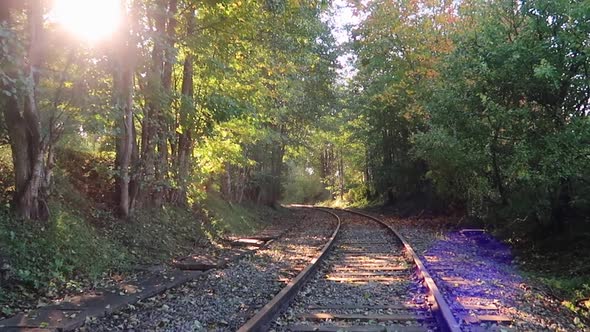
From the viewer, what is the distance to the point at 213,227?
1496cm

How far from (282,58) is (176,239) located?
677 centimetres

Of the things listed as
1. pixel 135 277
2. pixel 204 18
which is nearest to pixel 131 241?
pixel 135 277

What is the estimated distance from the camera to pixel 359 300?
21.6ft

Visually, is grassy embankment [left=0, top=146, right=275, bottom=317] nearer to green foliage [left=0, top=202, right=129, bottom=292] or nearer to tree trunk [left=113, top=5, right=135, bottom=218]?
green foliage [left=0, top=202, right=129, bottom=292]

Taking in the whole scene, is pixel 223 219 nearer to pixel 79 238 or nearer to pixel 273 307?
pixel 79 238

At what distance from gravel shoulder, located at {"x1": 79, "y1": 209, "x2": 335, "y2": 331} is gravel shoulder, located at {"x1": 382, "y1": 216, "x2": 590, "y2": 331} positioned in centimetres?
249

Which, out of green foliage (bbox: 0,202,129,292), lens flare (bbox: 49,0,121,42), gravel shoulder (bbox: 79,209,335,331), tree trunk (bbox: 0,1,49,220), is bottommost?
gravel shoulder (bbox: 79,209,335,331)

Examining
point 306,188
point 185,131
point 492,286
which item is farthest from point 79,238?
point 306,188

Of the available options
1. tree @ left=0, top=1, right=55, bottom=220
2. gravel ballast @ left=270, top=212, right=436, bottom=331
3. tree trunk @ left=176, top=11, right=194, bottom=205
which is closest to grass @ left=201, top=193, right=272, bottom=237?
tree trunk @ left=176, top=11, right=194, bottom=205

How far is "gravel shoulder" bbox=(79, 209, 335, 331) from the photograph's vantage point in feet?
17.9

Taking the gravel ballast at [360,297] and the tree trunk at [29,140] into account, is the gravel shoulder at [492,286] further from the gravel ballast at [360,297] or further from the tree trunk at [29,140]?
the tree trunk at [29,140]

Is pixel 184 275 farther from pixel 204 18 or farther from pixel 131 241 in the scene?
pixel 204 18

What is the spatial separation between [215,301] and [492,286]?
4044mm

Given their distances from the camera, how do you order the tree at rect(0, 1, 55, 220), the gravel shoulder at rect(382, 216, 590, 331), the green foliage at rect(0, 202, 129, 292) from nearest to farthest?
1. the gravel shoulder at rect(382, 216, 590, 331)
2. the green foliage at rect(0, 202, 129, 292)
3. the tree at rect(0, 1, 55, 220)
